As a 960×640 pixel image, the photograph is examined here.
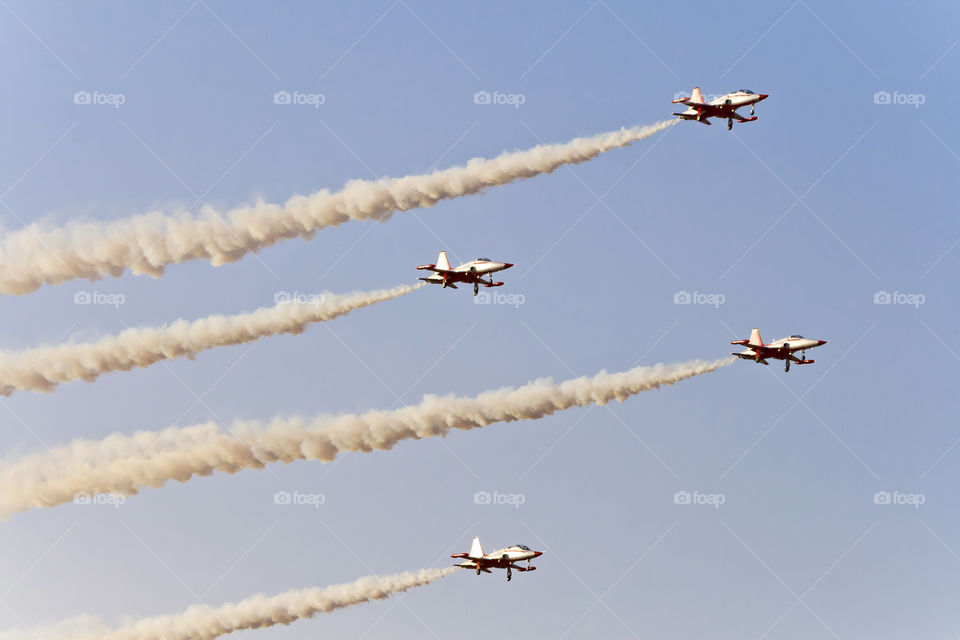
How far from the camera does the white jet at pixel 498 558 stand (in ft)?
245

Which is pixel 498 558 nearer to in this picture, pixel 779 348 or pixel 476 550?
pixel 476 550

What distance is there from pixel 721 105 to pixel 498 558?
32.7 meters

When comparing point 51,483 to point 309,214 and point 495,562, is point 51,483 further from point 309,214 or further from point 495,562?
point 495,562

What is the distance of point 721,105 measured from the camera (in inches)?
3113

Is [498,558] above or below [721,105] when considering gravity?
below

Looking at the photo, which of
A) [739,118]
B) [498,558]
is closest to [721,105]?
[739,118]

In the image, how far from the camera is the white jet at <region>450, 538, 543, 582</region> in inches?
2936

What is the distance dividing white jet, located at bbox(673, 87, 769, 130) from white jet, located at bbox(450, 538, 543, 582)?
29.7 meters

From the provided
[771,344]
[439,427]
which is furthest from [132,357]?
[771,344]

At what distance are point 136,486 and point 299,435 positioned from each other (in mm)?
10008

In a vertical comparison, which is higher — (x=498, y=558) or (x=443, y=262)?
(x=443, y=262)

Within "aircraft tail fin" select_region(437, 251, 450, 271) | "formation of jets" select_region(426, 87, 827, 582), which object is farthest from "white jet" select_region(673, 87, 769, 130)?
"aircraft tail fin" select_region(437, 251, 450, 271)

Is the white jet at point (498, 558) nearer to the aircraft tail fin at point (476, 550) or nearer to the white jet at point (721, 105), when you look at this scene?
the aircraft tail fin at point (476, 550)

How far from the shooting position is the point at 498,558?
75.2m
